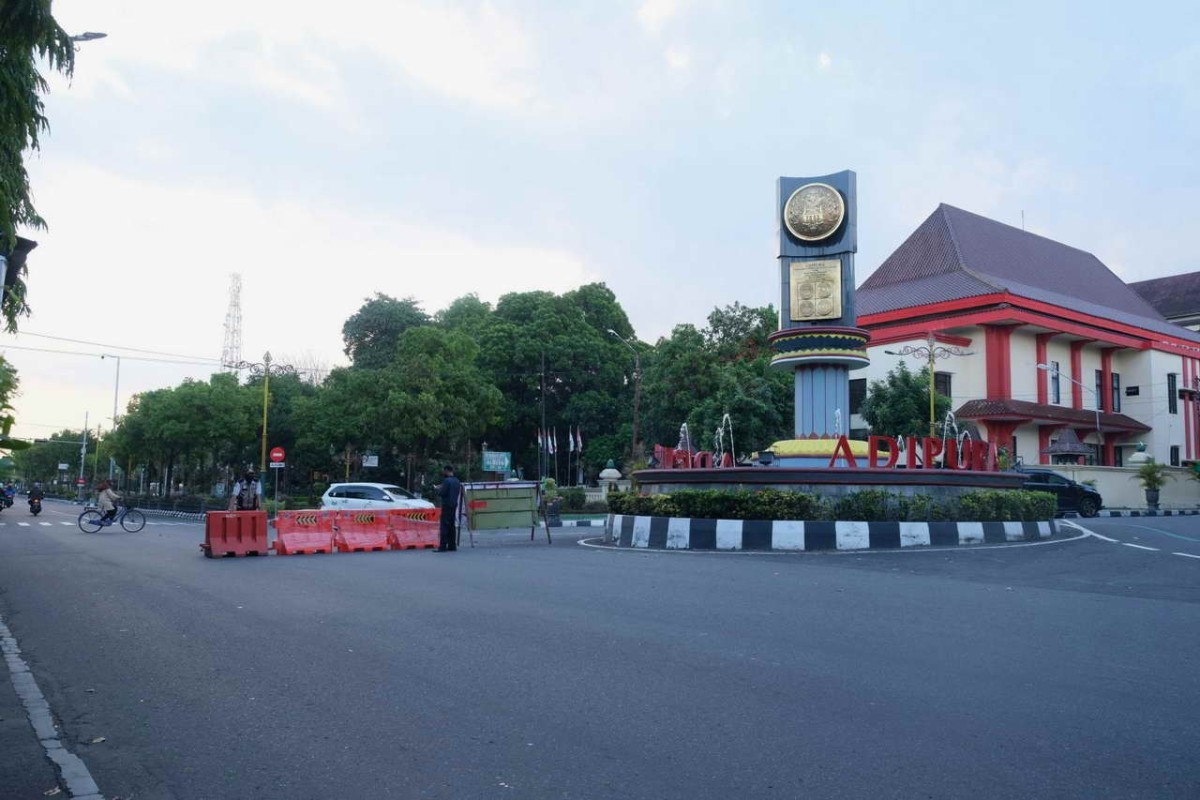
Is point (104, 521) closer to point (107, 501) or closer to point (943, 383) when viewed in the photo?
point (107, 501)

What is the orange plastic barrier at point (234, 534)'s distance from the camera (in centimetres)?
1606

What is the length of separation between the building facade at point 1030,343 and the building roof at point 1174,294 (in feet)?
45.9

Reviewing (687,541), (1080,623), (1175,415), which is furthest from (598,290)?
(1080,623)

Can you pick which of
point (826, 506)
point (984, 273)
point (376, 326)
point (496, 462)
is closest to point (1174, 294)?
point (984, 273)

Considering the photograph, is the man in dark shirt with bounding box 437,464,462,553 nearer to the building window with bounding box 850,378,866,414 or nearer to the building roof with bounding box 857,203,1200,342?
the building window with bounding box 850,378,866,414

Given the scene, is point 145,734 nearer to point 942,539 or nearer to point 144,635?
point 144,635

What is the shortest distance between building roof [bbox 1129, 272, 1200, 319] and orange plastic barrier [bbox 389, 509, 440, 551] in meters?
65.5

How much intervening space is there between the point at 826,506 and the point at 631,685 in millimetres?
10215

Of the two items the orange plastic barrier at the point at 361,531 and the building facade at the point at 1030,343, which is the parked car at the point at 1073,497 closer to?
the building facade at the point at 1030,343

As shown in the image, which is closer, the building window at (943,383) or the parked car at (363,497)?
the parked car at (363,497)

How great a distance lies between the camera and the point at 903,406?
39875 mm

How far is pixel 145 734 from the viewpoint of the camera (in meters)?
4.83

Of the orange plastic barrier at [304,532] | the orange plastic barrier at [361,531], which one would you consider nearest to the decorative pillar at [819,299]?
the orange plastic barrier at [361,531]

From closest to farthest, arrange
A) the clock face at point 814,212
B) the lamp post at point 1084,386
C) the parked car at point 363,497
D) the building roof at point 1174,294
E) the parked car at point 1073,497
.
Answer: the clock face at point 814,212, the parked car at point 363,497, the parked car at point 1073,497, the lamp post at point 1084,386, the building roof at point 1174,294
